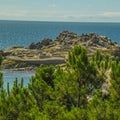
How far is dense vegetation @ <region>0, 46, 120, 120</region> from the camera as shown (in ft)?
108

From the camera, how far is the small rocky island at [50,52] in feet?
329

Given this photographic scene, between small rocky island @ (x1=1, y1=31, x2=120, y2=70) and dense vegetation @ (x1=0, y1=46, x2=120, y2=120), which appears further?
small rocky island @ (x1=1, y1=31, x2=120, y2=70)

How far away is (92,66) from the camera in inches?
1407

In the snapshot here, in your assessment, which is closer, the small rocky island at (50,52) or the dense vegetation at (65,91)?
the dense vegetation at (65,91)

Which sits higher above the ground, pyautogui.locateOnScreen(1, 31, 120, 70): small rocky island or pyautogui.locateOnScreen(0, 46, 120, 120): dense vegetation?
pyautogui.locateOnScreen(0, 46, 120, 120): dense vegetation

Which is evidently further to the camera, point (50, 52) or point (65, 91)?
point (50, 52)

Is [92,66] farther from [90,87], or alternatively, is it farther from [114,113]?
[114,113]

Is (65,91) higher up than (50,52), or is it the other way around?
(65,91)

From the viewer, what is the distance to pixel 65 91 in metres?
35.1

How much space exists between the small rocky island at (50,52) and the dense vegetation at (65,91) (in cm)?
6086

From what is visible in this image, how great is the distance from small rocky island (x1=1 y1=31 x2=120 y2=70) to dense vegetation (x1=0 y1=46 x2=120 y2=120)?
60857 mm

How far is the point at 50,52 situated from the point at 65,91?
74308 millimetres

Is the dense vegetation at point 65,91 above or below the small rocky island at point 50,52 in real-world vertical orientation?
above

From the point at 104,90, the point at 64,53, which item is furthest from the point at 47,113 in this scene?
the point at 64,53
